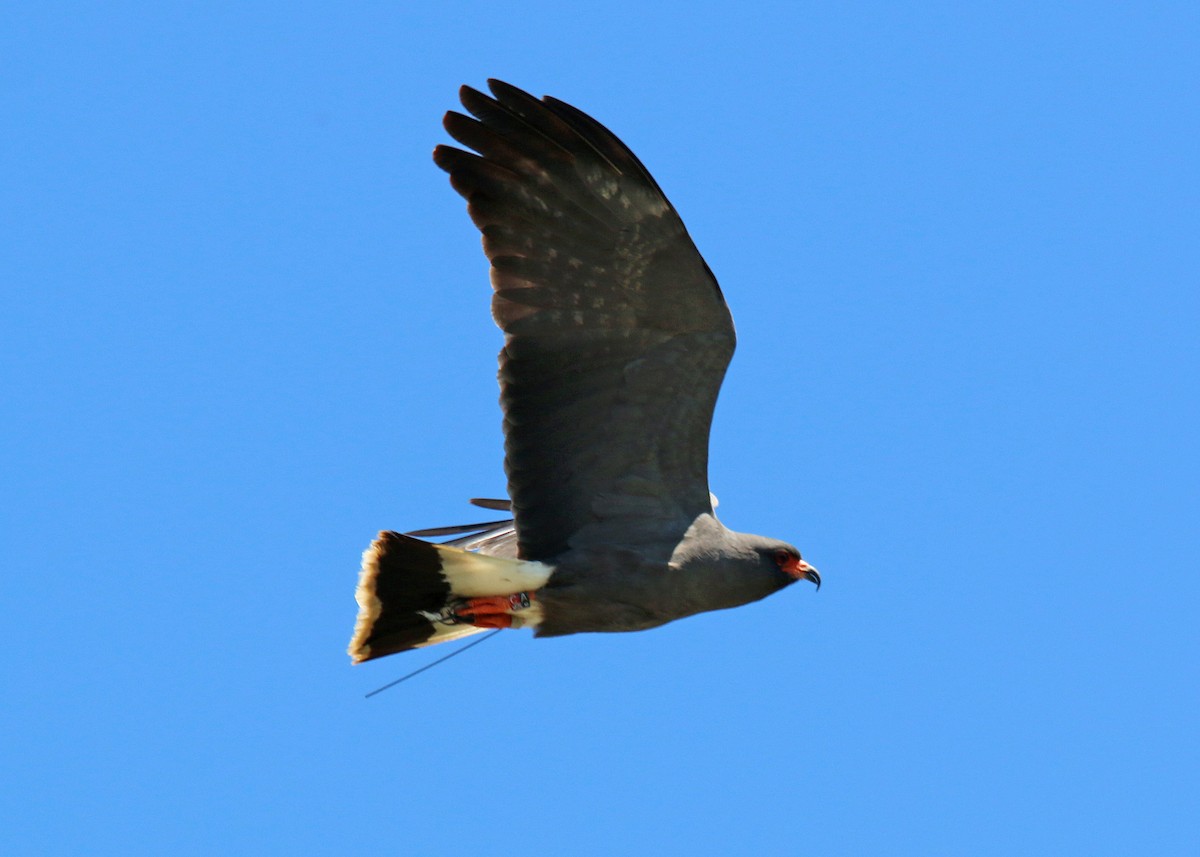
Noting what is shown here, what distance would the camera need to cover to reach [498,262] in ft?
29.0

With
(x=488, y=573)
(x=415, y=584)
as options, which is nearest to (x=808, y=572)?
(x=488, y=573)

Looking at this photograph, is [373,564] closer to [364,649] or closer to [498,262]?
[364,649]

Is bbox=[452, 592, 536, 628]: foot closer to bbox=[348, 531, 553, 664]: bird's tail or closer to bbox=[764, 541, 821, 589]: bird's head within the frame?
bbox=[348, 531, 553, 664]: bird's tail

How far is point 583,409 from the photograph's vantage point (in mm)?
9023

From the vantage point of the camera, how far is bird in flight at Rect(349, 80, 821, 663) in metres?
8.62

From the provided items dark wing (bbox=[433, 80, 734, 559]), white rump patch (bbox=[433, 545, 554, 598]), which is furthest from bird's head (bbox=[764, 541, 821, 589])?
white rump patch (bbox=[433, 545, 554, 598])

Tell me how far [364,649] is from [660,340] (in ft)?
7.44

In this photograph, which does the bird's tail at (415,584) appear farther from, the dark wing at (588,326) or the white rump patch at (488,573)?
the dark wing at (588,326)

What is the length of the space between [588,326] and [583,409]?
0.44 m

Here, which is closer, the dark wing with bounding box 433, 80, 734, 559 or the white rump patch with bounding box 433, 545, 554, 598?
the dark wing with bounding box 433, 80, 734, 559

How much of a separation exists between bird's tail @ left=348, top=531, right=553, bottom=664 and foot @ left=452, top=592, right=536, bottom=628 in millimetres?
34

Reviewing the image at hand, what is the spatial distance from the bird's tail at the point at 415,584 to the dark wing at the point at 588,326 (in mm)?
205

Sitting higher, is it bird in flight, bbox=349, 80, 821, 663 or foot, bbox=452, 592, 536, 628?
bird in flight, bbox=349, 80, 821, 663

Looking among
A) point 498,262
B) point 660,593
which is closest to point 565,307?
point 498,262
